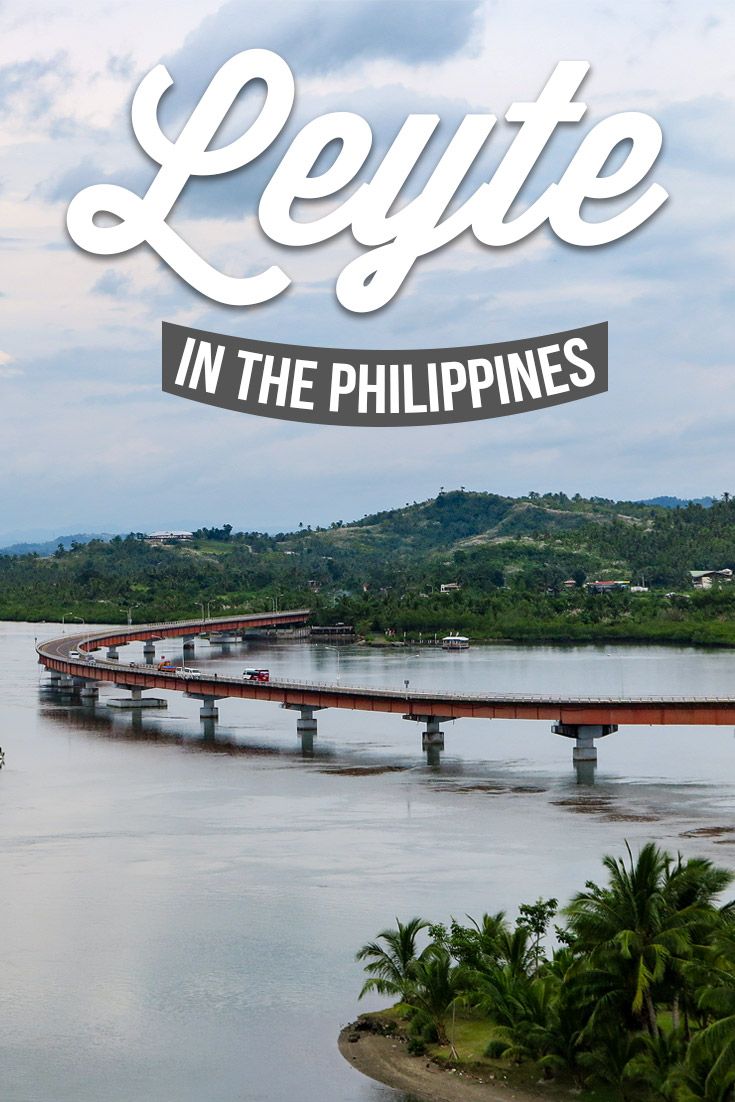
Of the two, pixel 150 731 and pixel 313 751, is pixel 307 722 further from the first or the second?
pixel 150 731

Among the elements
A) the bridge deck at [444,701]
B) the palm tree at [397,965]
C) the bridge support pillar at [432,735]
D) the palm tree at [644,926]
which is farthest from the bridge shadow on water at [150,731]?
the palm tree at [644,926]

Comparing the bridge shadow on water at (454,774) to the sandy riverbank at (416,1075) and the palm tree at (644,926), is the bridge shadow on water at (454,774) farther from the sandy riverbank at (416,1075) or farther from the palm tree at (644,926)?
the palm tree at (644,926)

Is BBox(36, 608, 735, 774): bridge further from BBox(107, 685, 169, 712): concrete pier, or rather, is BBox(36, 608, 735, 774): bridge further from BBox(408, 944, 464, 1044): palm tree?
BBox(408, 944, 464, 1044): palm tree

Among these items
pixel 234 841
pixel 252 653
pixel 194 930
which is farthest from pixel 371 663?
pixel 194 930

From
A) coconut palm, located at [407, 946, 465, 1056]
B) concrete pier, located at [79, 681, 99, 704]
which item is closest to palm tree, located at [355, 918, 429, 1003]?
coconut palm, located at [407, 946, 465, 1056]

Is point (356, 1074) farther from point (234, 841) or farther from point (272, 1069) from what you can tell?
point (234, 841)

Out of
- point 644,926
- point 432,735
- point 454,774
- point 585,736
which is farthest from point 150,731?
point 644,926

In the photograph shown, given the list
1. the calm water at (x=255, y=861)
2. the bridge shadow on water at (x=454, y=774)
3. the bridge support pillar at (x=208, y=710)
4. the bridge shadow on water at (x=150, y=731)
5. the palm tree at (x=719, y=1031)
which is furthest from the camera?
the bridge support pillar at (x=208, y=710)

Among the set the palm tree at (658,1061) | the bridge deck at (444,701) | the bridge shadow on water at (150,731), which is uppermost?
the bridge deck at (444,701)
